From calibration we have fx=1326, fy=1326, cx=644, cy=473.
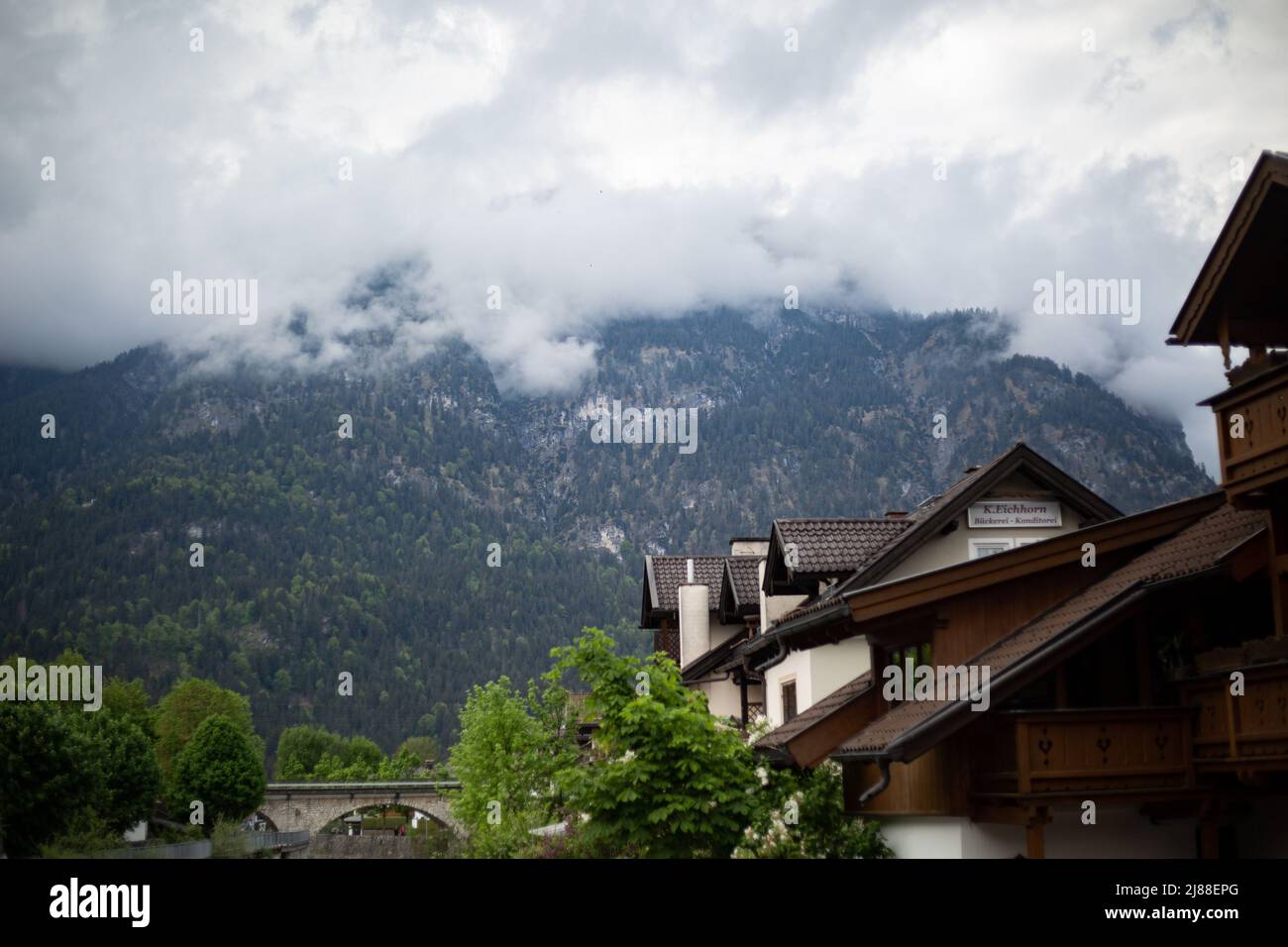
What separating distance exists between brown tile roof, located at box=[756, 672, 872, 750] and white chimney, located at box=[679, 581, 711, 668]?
17879 millimetres

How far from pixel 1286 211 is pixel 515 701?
133 feet

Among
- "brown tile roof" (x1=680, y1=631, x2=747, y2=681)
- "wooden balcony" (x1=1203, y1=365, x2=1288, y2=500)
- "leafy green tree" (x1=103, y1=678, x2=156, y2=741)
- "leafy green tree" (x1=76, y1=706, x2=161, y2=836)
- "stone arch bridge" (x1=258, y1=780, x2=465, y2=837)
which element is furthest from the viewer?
"stone arch bridge" (x1=258, y1=780, x2=465, y2=837)

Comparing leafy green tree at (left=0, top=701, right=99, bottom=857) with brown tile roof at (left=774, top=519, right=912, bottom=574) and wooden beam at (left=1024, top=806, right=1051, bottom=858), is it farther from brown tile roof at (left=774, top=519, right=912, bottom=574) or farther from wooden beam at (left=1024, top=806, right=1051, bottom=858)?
wooden beam at (left=1024, top=806, right=1051, bottom=858)

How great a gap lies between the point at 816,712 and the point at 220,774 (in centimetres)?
9992

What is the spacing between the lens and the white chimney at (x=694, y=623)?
141ft

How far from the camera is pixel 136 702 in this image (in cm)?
12631

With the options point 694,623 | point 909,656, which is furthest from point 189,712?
point 909,656

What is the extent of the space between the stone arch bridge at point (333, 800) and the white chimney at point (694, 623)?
254 feet

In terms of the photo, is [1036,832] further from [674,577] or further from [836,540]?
[674,577]

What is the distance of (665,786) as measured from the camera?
21.9 m

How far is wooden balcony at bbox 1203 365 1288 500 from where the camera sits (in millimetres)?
16625

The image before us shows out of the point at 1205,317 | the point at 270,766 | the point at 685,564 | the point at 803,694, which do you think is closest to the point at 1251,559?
the point at 1205,317

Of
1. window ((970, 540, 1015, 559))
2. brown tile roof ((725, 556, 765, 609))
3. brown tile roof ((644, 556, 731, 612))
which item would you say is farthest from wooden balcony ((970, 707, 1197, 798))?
brown tile roof ((644, 556, 731, 612))
